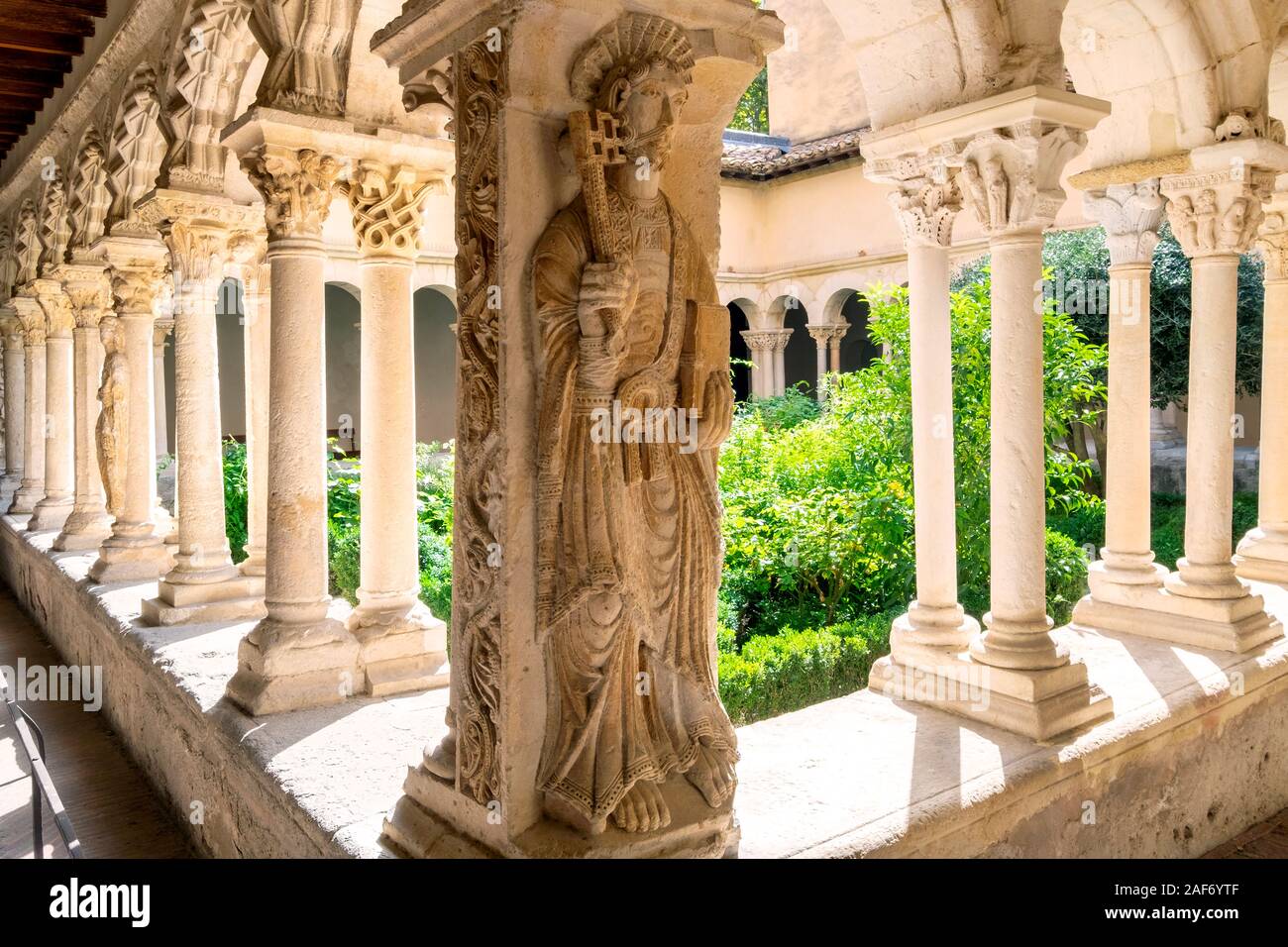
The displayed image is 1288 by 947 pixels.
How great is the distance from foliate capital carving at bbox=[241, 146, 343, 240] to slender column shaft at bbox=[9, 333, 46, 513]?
6930 millimetres

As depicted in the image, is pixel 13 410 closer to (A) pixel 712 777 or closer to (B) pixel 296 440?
(B) pixel 296 440

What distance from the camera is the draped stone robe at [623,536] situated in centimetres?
230

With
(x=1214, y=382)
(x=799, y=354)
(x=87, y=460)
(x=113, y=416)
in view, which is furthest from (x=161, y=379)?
(x=1214, y=382)

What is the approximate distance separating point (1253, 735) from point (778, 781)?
103 inches

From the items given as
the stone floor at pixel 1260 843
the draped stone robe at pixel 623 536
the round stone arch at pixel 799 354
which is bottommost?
the stone floor at pixel 1260 843

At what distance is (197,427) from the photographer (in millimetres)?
5527

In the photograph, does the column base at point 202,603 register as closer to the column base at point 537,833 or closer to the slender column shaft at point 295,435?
the slender column shaft at point 295,435

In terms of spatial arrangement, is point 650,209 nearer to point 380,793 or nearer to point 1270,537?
point 380,793

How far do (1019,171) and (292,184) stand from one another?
9.04ft

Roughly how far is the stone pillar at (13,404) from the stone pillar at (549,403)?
394 inches

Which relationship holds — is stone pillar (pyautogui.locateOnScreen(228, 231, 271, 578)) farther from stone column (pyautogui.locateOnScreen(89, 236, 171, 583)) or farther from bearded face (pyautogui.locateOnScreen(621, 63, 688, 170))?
bearded face (pyautogui.locateOnScreen(621, 63, 688, 170))

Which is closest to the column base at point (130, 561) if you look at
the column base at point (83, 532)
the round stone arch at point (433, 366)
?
the column base at point (83, 532)

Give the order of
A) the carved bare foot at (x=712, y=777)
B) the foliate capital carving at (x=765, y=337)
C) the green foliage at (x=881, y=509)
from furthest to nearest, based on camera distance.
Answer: the foliate capital carving at (x=765, y=337) → the green foliage at (x=881, y=509) → the carved bare foot at (x=712, y=777)
